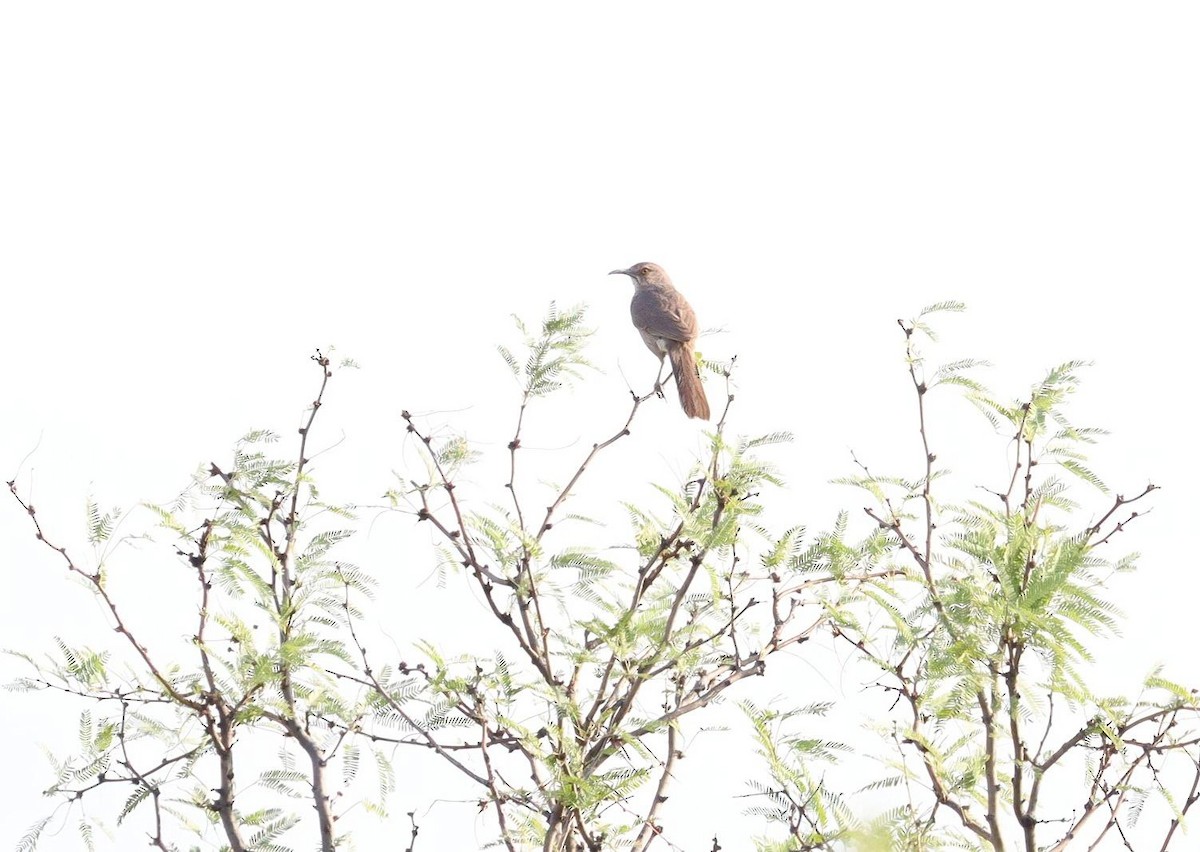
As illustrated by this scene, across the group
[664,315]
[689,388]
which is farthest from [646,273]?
[689,388]

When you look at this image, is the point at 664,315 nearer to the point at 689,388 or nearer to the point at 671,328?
the point at 671,328

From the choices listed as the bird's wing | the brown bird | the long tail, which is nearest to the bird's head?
the brown bird

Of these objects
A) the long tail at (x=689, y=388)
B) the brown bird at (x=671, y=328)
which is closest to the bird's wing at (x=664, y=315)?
the brown bird at (x=671, y=328)

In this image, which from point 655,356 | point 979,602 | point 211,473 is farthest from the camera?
Answer: point 655,356

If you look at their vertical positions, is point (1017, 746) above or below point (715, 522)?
below

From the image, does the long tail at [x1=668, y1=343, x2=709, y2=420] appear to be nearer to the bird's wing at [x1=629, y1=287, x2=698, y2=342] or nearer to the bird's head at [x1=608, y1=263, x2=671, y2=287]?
the bird's wing at [x1=629, y1=287, x2=698, y2=342]

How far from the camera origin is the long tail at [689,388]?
784 cm

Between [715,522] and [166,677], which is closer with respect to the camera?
[715,522]

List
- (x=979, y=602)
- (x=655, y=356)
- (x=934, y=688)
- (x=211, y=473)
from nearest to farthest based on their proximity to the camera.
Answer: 1. (x=979, y=602)
2. (x=934, y=688)
3. (x=211, y=473)
4. (x=655, y=356)

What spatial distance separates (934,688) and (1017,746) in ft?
1.05

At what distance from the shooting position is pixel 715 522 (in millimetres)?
4254

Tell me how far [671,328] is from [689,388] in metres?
1.17

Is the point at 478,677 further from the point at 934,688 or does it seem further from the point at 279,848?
the point at 934,688

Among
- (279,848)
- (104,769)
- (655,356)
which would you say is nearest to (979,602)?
(279,848)
